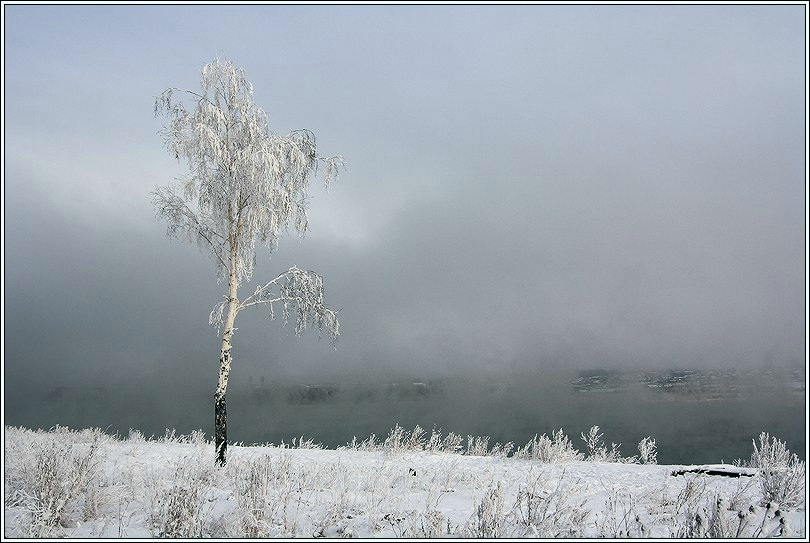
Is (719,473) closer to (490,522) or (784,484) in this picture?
(784,484)

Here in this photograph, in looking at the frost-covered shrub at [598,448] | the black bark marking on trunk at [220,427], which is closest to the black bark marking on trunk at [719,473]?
the frost-covered shrub at [598,448]

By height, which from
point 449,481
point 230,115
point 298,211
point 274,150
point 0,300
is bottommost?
point 449,481

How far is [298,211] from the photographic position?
13.9 metres

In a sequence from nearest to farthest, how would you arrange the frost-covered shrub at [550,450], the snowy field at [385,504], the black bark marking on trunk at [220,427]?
the snowy field at [385,504] → the black bark marking on trunk at [220,427] → the frost-covered shrub at [550,450]

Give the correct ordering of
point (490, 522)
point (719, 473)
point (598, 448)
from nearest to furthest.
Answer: point (490, 522) < point (719, 473) < point (598, 448)

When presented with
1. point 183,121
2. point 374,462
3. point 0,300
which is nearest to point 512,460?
point 374,462

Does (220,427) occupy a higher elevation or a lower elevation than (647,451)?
higher

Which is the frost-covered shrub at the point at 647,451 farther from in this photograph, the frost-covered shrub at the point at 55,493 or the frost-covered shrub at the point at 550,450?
the frost-covered shrub at the point at 55,493

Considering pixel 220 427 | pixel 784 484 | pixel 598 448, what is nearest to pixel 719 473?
pixel 784 484

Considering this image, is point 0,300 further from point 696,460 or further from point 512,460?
point 696,460

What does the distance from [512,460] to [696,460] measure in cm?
506

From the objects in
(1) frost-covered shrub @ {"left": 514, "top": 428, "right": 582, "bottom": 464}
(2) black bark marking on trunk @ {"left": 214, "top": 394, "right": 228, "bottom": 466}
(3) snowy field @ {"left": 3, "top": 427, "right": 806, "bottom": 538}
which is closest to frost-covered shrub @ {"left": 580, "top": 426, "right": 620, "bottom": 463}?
(1) frost-covered shrub @ {"left": 514, "top": 428, "right": 582, "bottom": 464}

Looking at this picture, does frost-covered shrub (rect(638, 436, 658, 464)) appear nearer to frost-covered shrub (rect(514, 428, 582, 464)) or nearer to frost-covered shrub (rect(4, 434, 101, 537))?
frost-covered shrub (rect(514, 428, 582, 464))

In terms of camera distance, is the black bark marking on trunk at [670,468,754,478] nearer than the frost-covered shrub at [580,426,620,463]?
Yes
